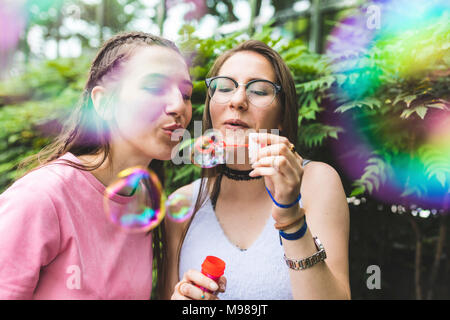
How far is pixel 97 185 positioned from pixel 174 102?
20.5 inches

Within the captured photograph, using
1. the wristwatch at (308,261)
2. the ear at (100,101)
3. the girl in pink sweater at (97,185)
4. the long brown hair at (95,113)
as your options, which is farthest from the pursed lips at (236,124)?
the wristwatch at (308,261)

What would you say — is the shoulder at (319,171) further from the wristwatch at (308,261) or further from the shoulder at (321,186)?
the wristwatch at (308,261)

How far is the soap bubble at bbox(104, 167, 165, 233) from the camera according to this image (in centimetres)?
152

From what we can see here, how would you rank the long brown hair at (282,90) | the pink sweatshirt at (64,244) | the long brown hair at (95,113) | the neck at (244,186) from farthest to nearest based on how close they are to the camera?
the neck at (244,186)
the long brown hair at (282,90)
the long brown hair at (95,113)
the pink sweatshirt at (64,244)

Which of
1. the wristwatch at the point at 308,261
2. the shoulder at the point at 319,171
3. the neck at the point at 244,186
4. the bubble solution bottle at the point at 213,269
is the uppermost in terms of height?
the shoulder at the point at 319,171

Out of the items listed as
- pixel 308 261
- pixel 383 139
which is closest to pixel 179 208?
pixel 308 261

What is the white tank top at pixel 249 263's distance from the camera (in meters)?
1.50

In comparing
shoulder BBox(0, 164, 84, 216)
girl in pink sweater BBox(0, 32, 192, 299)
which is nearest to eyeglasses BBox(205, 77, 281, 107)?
girl in pink sweater BBox(0, 32, 192, 299)

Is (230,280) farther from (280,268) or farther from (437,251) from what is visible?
(437,251)

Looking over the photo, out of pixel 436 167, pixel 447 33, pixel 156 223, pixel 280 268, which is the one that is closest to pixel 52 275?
pixel 156 223

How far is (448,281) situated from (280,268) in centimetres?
145

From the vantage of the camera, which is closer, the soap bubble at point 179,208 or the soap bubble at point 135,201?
the soap bubble at point 135,201

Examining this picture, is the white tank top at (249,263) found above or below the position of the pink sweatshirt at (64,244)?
below

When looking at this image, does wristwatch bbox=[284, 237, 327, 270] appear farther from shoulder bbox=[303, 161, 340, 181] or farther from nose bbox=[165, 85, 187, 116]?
nose bbox=[165, 85, 187, 116]
